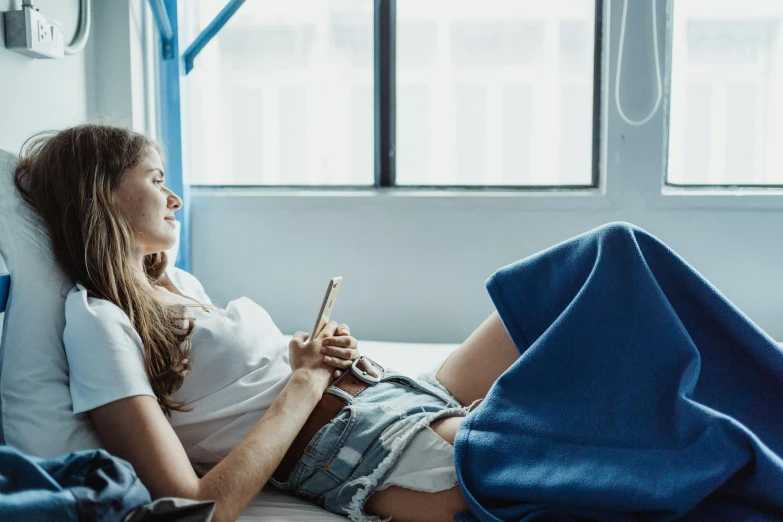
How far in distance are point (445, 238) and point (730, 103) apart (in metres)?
1.04

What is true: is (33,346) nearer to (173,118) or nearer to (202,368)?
(202,368)

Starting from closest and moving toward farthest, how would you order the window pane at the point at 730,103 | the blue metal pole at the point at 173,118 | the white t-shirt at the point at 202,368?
the white t-shirt at the point at 202,368 < the blue metal pole at the point at 173,118 < the window pane at the point at 730,103

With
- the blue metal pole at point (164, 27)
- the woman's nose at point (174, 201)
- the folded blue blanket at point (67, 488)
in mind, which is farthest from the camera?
the blue metal pole at point (164, 27)

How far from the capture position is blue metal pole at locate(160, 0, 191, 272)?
2.03 meters

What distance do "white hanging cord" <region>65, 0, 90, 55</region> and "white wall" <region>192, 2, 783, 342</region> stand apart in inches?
26.8

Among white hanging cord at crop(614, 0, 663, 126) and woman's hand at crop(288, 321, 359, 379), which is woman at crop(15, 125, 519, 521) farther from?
white hanging cord at crop(614, 0, 663, 126)

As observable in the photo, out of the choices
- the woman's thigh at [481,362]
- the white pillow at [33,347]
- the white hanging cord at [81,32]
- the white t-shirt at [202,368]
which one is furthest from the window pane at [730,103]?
the white pillow at [33,347]

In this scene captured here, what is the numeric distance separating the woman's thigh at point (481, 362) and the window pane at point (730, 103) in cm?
135

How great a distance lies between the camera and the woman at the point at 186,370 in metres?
0.88

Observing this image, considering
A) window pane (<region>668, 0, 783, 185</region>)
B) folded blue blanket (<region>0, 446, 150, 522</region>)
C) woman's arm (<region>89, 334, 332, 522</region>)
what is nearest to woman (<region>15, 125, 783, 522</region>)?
woman's arm (<region>89, 334, 332, 522</region>)

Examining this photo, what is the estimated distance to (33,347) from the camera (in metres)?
0.96

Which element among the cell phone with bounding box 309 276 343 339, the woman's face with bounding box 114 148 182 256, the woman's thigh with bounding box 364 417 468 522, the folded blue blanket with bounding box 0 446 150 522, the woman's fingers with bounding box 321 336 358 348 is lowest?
the woman's thigh with bounding box 364 417 468 522

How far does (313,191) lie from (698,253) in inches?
47.7

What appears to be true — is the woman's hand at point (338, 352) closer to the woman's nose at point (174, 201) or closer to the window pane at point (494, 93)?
the woman's nose at point (174, 201)
